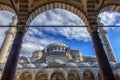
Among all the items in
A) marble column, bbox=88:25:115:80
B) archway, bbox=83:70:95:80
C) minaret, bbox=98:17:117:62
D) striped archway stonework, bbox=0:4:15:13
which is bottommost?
marble column, bbox=88:25:115:80

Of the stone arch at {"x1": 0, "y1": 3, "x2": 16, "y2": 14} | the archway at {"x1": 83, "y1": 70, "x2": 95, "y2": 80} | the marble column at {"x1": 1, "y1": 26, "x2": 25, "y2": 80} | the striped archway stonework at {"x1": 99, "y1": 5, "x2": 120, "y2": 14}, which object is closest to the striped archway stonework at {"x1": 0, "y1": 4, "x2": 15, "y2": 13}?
the stone arch at {"x1": 0, "y1": 3, "x2": 16, "y2": 14}

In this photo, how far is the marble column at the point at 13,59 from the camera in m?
4.89

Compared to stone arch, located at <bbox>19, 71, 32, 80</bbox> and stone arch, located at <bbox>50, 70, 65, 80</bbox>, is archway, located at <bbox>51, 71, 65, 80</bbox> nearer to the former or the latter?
stone arch, located at <bbox>50, 70, 65, 80</bbox>

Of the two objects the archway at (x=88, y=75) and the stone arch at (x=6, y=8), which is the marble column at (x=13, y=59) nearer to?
the stone arch at (x=6, y=8)

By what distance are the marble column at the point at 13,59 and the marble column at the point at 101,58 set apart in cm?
273

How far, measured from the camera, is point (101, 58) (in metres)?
5.39

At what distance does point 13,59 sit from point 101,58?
295cm

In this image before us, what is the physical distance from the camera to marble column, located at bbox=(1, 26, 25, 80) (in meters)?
4.89

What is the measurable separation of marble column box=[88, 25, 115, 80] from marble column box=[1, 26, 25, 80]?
2729 mm

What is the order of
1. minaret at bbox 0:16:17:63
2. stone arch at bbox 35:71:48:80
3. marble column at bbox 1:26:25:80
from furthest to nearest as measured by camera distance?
minaret at bbox 0:16:17:63, stone arch at bbox 35:71:48:80, marble column at bbox 1:26:25:80

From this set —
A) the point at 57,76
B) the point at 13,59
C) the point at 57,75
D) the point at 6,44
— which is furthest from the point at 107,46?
the point at 13,59

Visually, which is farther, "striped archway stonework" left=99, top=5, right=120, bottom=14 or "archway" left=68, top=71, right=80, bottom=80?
"archway" left=68, top=71, right=80, bottom=80

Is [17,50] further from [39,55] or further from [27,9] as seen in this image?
[39,55]

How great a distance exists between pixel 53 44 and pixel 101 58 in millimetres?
34651
